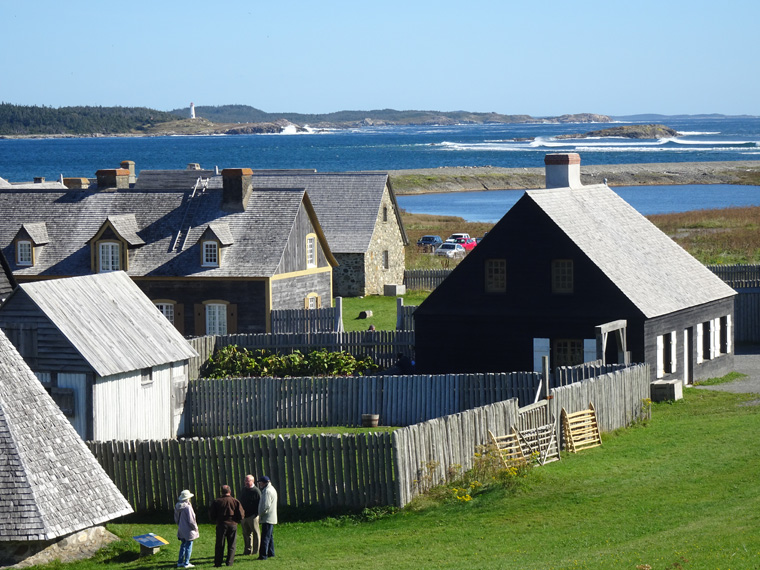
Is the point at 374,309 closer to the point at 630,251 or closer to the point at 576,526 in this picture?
the point at 630,251

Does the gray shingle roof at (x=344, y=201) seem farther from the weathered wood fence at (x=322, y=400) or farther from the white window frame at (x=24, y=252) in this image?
the weathered wood fence at (x=322, y=400)

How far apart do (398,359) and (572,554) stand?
1987cm

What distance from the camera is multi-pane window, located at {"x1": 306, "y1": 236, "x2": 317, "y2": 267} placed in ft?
156

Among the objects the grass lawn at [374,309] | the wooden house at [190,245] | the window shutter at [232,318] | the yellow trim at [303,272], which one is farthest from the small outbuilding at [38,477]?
the grass lawn at [374,309]

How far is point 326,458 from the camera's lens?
72.8ft

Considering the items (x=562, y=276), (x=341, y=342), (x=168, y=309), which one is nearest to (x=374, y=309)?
(x=168, y=309)

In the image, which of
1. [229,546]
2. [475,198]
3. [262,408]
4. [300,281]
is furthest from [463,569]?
[475,198]

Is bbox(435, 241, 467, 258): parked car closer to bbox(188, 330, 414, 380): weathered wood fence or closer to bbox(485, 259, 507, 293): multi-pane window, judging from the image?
bbox(188, 330, 414, 380): weathered wood fence

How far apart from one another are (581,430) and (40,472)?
1167cm

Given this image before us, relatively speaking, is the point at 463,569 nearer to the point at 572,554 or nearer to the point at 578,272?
the point at 572,554

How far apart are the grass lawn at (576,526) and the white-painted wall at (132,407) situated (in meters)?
6.21

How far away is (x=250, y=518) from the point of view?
19.7m

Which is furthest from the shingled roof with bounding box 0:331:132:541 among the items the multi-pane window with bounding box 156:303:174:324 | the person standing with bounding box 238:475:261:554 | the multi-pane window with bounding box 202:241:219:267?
the multi-pane window with bounding box 156:303:174:324

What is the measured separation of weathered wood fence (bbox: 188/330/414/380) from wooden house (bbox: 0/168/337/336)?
6362mm
